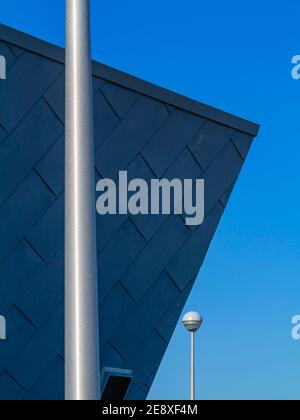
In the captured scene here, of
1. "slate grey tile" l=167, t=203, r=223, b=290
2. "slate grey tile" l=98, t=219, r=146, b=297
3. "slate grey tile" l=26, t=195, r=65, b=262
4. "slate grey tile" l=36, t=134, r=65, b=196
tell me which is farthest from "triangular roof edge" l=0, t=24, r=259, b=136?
"slate grey tile" l=98, t=219, r=146, b=297

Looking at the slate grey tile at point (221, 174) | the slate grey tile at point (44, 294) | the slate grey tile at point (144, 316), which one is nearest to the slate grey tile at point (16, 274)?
the slate grey tile at point (44, 294)

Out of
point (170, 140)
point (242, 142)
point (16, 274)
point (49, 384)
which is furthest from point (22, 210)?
point (242, 142)

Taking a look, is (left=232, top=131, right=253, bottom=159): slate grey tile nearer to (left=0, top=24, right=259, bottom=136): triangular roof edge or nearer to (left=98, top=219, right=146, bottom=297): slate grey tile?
(left=0, top=24, right=259, bottom=136): triangular roof edge

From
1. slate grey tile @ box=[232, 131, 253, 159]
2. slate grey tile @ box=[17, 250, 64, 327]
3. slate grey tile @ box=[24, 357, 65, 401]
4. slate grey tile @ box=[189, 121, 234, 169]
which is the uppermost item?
slate grey tile @ box=[232, 131, 253, 159]

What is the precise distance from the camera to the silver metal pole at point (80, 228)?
26.2 ft

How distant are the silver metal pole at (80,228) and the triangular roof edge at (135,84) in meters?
8.71

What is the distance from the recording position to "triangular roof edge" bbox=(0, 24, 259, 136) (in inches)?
679

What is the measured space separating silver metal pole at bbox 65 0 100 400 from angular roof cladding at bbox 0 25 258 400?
8.81 m

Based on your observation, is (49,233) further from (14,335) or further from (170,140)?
(170,140)

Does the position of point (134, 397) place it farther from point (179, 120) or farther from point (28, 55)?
point (28, 55)

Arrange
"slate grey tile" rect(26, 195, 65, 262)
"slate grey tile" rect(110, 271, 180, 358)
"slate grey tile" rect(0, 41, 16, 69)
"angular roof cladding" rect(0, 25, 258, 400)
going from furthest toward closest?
"slate grey tile" rect(110, 271, 180, 358)
"slate grey tile" rect(26, 195, 65, 262)
"angular roof cladding" rect(0, 25, 258, 400)
"slate grey tile" rect(0, 41, 16, 69)

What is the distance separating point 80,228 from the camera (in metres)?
8.24

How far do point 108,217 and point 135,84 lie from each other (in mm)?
2858

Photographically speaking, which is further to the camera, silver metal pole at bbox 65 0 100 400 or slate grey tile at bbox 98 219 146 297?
slate grey tile at bbox 98 219 146 297
